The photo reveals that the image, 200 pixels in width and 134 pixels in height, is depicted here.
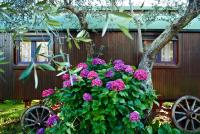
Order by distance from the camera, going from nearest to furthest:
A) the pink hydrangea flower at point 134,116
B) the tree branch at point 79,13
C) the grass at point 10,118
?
the pink hydrangea flower at point 134,116 → the tree branch at point 79,13 → the grass at point 10,118

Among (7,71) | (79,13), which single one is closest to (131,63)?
(79,13)

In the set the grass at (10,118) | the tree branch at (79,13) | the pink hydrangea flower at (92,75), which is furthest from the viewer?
the grass at (10,118)

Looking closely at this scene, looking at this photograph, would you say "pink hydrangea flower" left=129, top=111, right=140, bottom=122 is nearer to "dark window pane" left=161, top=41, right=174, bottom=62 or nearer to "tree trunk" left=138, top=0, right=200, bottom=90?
"tree trunk" left=138, top=0, right=200, bottom=90

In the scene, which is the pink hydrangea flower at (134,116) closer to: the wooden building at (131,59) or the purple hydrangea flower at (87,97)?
the purple hydrangea flower at (87,97)

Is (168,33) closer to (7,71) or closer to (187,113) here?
(187,113)

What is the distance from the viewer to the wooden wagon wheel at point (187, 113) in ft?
26.7

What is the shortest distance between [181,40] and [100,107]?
12.9 ft

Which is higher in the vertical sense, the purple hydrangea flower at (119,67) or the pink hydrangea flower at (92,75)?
the purple hydrangea flower at (119,67)

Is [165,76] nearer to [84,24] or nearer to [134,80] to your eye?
[84,24]

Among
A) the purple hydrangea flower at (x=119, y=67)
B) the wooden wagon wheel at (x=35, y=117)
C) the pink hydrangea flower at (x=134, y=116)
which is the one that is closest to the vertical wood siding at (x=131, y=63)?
the wooden wagon wheel at (x=35, y=117)

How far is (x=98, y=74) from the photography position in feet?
18.1

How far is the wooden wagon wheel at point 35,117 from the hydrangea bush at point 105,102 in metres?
2.17

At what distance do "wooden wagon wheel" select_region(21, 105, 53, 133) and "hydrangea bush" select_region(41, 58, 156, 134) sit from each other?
2171mm

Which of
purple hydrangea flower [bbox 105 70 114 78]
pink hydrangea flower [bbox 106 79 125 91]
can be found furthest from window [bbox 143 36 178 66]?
pink hydrangea flower [bbox 106 79 125 91]
